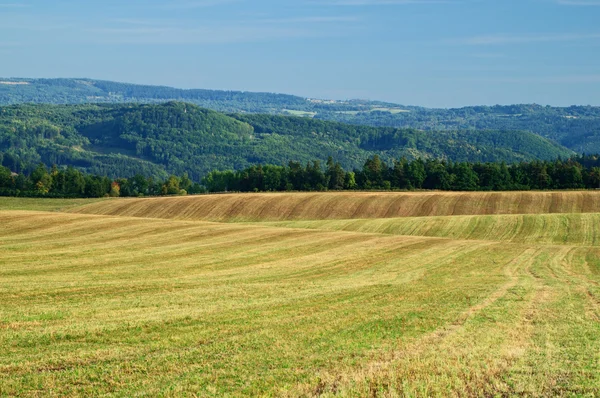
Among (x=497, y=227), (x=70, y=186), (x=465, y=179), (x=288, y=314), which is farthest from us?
(x=70, y=186)

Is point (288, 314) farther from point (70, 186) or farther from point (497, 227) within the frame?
point (70, 186)

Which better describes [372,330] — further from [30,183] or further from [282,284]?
[30,183]

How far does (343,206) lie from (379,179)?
47117 mm

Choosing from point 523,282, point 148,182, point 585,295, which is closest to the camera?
point 585,295

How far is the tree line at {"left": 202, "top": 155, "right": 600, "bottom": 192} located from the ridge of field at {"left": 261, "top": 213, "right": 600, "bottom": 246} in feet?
176

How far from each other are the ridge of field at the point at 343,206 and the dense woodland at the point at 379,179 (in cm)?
3024

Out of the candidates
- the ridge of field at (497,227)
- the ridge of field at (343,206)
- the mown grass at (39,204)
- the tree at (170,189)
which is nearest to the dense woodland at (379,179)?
the mown grass at (39,204)

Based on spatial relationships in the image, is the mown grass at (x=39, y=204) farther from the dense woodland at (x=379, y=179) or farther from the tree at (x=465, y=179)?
the tree at (x=465, y=179)

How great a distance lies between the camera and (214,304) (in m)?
27.2

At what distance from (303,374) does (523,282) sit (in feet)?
74.1

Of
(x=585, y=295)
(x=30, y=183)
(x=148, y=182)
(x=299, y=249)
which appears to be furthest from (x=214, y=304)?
(x=148, y=182)

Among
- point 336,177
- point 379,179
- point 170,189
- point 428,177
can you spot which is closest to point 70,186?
point 170,189

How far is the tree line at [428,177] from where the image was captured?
12962 centimetres

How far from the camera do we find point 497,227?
2815 inches
